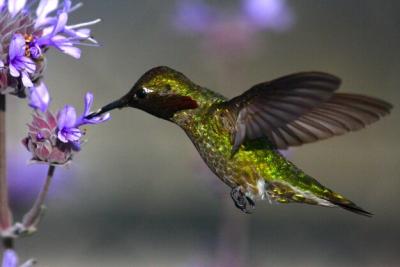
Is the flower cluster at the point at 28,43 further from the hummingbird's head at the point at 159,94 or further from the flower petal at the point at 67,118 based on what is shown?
the hummingbird's head at the point at 159,94

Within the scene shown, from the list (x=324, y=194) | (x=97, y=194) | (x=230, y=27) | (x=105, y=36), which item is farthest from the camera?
(x=105, y=36)

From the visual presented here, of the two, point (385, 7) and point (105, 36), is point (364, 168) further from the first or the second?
point (105, 36)

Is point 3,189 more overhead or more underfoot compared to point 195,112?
more underfoot

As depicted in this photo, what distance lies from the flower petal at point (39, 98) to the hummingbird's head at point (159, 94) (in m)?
0.15

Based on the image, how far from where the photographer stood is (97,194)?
768 cm

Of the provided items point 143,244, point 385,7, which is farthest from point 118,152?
point 385,7

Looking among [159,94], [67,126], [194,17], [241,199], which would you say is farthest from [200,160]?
[67,126]

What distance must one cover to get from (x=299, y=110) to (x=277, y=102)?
0.25ft

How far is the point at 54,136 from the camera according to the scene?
242 cm

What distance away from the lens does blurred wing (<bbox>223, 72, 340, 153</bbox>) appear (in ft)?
7.50

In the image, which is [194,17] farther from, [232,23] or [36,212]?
[36,212]

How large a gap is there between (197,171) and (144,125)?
4345mm

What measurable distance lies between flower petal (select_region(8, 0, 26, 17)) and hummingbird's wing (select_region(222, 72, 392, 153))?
64 cm

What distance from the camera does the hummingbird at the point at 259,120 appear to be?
2416 mm
